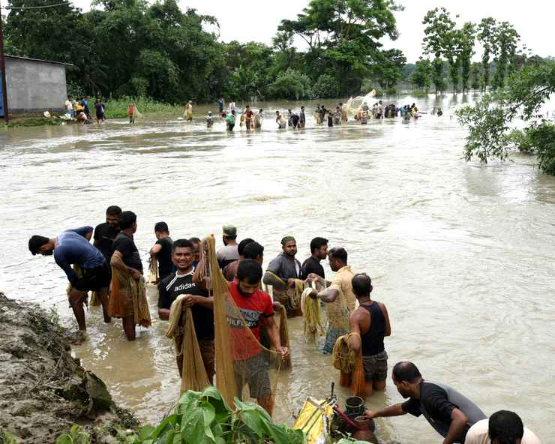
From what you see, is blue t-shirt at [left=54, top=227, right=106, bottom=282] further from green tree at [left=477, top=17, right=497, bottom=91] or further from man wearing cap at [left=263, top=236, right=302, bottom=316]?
green tree at [left=477, top=17, right=497, bottom=91]

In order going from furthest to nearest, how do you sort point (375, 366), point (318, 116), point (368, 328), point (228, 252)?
point (318, 116) → point (228, 252) → point (375, 366) → point (368, 328)

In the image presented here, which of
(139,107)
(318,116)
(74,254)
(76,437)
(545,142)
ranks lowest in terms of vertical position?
(76,437)

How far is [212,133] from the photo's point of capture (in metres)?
31.2

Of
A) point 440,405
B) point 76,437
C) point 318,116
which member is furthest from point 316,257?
point 318,116

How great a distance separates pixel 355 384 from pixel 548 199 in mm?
11264

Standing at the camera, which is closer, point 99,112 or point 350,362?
point 350,362

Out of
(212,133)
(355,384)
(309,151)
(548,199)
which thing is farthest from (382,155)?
(355,384)

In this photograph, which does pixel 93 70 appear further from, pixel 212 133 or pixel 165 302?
pixel 165 302

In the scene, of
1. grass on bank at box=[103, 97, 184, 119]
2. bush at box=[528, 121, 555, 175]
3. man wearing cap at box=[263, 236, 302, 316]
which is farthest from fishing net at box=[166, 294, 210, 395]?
grass on bank at box=[103, 97, 184, 119]

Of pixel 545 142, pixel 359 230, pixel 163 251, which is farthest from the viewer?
pixel 545 142

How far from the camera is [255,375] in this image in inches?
179

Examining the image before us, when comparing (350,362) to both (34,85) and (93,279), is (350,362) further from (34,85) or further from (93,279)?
(34,85)

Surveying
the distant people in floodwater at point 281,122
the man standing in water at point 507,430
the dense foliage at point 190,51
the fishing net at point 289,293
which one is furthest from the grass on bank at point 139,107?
the man standing in water at point 507,430

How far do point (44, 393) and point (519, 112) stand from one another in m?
17.6
